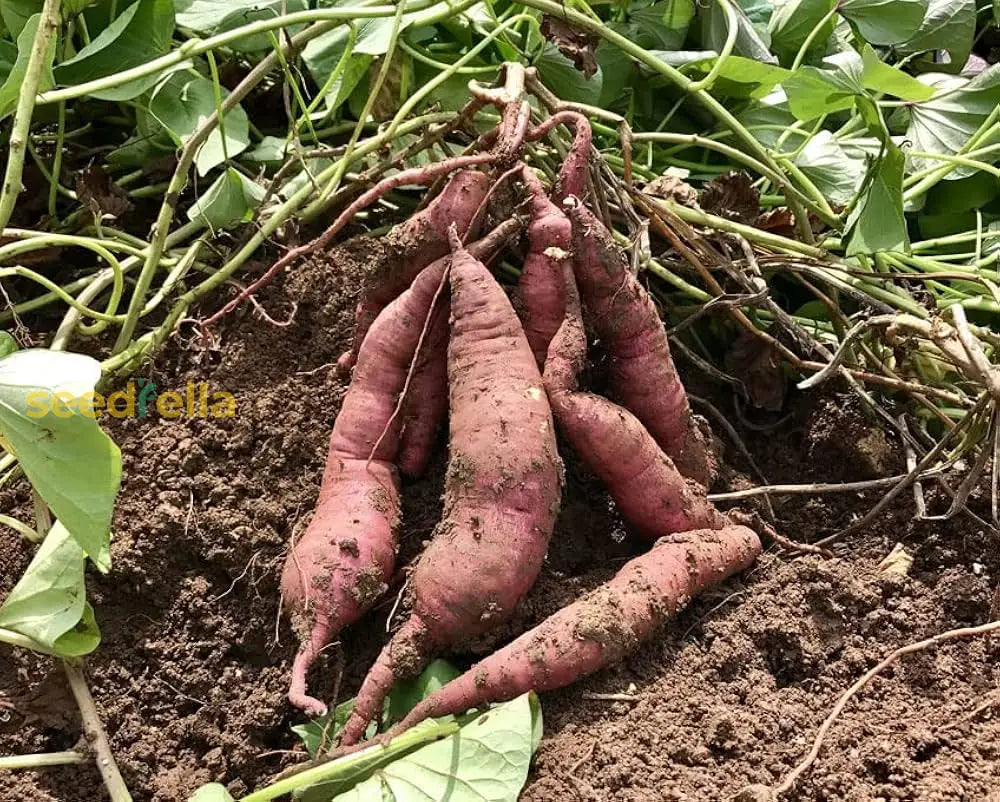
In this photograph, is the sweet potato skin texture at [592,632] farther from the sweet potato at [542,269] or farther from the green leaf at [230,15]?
the green leaf at [230,15]

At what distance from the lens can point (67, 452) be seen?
0.79 meters

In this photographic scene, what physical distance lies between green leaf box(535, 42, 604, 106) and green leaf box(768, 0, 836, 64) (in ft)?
1.16

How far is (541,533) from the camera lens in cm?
96

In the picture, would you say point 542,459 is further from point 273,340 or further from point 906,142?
point 906,142

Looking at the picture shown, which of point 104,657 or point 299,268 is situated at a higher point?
point 299,268

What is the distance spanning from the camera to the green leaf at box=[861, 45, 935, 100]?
3.72 ft

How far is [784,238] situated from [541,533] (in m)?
0.60

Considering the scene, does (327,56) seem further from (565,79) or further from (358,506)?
(358,506)

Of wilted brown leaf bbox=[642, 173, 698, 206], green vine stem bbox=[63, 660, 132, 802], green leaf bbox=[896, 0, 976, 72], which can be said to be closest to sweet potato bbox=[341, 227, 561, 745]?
green vine stem bbox=[63, 660, 132, 802]

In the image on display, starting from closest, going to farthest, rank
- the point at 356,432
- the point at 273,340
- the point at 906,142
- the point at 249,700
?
the point at 249,700, the point at 356,432, the point at 273,340, the point at 906,142

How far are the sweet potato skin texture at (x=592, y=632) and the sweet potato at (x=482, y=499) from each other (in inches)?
1.9

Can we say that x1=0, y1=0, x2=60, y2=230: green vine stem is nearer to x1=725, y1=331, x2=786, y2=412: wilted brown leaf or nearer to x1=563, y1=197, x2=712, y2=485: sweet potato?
x1=563, y1=197, x2=712, y2=485: sweet potato

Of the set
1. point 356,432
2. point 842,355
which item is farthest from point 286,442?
point 842,355

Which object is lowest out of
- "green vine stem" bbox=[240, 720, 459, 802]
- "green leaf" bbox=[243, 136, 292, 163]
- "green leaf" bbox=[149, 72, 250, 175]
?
"green vine stem" bbox=[240, 720, 459, 802]
